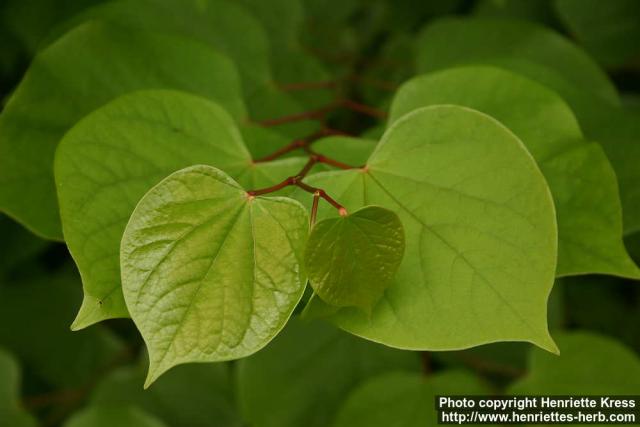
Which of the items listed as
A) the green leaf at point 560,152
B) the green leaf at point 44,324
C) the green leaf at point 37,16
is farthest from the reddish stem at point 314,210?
the green leaf at point 44,324

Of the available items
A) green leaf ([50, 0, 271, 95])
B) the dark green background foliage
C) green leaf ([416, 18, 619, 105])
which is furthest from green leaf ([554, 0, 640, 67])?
green leaf ([50, 0, 271, 95])

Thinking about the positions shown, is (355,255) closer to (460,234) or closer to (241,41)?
(460,234)

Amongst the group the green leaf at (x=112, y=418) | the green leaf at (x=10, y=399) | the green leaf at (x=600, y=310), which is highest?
the green leaf at (x=112, y=418)

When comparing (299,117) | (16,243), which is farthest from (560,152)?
(16,243)

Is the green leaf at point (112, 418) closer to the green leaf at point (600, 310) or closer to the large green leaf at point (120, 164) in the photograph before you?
the large green leaf at point (120, 164)

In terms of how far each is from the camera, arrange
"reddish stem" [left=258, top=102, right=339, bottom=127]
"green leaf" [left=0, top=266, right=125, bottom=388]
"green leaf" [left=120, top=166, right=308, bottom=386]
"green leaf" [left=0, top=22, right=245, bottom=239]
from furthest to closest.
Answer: "green leaf" [left=0, top=266, right=125, bottom=388], "reddish stem" [left=258, top=102, right=339, bottom=127], "green leaf" [left=0, top=22, right=245, bottom=239], "green leaf" [left=120, top=166, right=308, bottom=386]

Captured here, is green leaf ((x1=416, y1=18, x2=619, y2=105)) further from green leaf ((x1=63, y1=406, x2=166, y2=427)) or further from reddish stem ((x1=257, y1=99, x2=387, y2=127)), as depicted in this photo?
green leaf ((x1=63, y1=406, x2=166, y2=427))
